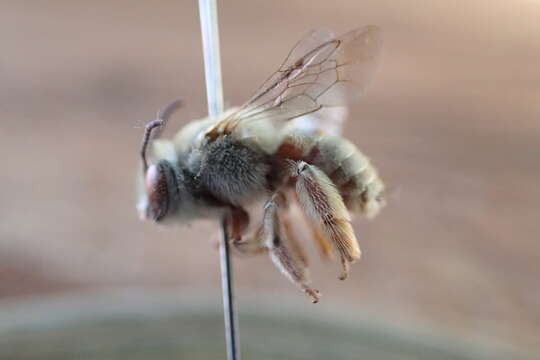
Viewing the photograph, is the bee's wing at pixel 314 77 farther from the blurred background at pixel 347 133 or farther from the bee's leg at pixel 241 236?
the blurred background at pixel 347 133

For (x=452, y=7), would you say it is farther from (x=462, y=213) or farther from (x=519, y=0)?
(x=462, y=213)

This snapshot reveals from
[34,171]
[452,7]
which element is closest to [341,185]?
[452,7]

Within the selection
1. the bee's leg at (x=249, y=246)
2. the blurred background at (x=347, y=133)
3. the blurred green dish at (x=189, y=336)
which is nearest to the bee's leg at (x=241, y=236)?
the bee's leg at (x=249, y=246)

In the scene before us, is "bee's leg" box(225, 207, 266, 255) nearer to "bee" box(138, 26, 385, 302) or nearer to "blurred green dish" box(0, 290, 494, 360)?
"bee" box(138, 26, 385, 302)

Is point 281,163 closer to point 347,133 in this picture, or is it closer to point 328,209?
point 328,209

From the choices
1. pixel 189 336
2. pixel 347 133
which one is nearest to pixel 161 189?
pixel 189 336

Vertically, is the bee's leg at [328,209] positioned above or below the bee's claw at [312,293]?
above
